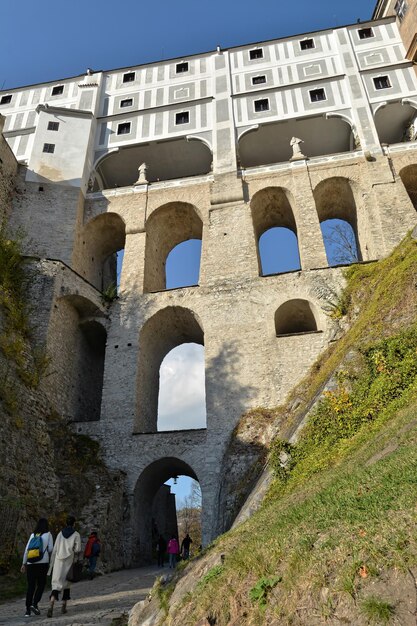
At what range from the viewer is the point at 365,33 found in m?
25.5

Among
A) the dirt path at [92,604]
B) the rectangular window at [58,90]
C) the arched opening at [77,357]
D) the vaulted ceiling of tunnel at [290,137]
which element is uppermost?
the rectangular window at [58,90]

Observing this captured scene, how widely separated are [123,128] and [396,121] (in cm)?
1519

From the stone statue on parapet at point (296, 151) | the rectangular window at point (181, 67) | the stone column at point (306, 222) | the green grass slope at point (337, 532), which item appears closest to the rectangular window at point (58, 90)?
the rectangular window at point (181, 67)

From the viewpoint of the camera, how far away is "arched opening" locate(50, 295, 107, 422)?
15.8 meters

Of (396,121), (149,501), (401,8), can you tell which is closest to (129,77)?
(396,121)

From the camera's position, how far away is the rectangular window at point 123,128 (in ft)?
80.5

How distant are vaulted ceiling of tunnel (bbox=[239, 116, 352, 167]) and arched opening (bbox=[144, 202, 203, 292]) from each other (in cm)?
567

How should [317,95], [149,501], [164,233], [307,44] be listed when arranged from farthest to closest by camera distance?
[307,44] < [317,95] < [164,233] < [149,501]

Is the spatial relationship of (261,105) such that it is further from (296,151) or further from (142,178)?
(142,178)

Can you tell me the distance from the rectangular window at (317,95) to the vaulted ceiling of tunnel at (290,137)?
133 centimetres

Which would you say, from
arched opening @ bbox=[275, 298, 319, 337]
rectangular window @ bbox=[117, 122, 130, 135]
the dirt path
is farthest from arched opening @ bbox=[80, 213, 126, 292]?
the dirt path

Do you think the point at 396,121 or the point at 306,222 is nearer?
the point at 306,222

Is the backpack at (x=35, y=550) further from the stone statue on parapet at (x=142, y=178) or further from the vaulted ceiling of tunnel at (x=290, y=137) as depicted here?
the vaulted ceiling of tunnel at (x=290, y=137)

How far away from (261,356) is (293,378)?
143 cm
